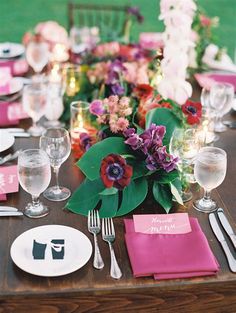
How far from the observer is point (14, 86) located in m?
2.12

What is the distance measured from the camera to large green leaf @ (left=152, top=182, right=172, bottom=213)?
138 cm

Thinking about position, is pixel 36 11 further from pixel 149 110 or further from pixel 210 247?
pixel 210 247

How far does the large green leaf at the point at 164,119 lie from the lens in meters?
1.55

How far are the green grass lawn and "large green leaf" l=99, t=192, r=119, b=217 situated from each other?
4440 millimetres

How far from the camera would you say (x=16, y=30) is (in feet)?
19.5

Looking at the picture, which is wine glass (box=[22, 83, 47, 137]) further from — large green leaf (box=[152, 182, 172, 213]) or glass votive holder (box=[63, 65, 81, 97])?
large green leaf (box=[152, 182, 172, 213])

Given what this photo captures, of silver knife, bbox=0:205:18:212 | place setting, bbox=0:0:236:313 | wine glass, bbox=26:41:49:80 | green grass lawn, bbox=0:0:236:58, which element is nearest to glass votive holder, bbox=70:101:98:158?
place setting, bbox=0:0:236:313

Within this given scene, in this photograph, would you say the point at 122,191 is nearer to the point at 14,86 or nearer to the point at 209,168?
the point at 209,168

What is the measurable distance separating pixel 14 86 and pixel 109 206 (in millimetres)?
939

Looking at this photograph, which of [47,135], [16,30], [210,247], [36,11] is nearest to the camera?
[210,247]

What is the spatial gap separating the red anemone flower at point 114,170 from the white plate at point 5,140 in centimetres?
52

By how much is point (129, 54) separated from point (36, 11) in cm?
432

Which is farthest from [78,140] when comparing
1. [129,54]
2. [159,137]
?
[129,54]

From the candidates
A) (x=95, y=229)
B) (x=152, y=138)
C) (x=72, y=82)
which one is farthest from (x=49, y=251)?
(x=72, y=82)
